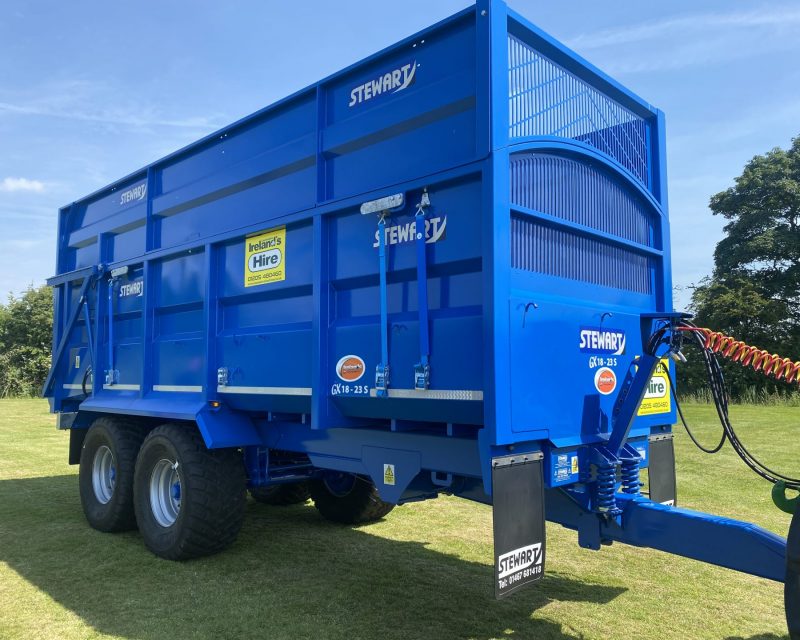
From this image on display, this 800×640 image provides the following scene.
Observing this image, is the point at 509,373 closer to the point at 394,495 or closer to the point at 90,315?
the point at 394,495

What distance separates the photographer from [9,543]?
5.62 metres

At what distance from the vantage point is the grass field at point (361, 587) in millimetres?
3766

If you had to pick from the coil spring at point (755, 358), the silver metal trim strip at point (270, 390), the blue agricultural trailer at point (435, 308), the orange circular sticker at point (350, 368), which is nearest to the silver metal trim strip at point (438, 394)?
the blue agricultural trailer at point (435, 308)

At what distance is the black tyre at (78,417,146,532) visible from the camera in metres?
5.75

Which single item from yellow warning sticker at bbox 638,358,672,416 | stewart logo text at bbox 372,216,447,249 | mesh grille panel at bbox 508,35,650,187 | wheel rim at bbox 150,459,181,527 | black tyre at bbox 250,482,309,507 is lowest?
black tyre at bbox 250,482,309,507

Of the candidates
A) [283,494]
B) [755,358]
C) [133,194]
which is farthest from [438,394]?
[133,194]

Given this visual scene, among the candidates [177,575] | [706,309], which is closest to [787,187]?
[706,309]

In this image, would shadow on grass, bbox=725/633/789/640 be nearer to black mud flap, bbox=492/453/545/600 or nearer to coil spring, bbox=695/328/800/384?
black mud flap, bbox=492/453/545/600

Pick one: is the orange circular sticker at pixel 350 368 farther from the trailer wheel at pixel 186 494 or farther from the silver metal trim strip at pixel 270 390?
the trailer wheel at pixel 186 494

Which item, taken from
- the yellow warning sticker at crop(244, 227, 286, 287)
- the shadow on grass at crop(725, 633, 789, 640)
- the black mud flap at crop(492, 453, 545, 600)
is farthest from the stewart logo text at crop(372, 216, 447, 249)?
the shadow on grass at crop(725, 633, 789, 640)

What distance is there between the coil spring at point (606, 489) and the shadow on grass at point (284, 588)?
805 mm

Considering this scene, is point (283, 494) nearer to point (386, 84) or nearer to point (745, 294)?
point (386, 84)

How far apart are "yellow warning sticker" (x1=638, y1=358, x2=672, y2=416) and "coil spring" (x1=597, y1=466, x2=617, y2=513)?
744mm

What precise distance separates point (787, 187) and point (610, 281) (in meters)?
28.1
